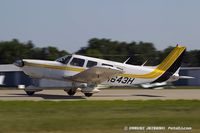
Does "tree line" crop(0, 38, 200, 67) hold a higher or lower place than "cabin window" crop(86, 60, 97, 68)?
lower

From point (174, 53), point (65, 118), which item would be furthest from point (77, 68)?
point (65, 118)

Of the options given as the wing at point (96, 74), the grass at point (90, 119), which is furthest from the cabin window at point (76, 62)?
the grass at point (90, 119)

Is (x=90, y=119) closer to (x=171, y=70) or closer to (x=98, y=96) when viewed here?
(x=98, y=96)

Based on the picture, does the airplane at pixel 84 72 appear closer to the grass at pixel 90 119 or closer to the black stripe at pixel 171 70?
the black stripe at pixel 171 70

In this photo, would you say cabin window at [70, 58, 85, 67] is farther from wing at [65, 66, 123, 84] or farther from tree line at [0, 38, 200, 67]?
tree line at [0, 38, 200, 67]

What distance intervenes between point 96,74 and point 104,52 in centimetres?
6754

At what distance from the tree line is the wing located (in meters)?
46.5

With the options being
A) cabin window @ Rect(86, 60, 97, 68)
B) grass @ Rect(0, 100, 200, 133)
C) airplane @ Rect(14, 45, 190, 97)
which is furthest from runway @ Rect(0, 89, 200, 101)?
grass @ Rect(0, 100, 200, 133)

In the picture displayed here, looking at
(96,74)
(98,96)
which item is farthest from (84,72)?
(98,96)

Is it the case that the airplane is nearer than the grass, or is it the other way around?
the grass

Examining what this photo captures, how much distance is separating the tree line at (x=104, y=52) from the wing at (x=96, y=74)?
4645cm

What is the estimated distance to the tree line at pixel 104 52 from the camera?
258 ft

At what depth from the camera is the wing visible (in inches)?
990

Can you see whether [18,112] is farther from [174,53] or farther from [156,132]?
[174,53]
